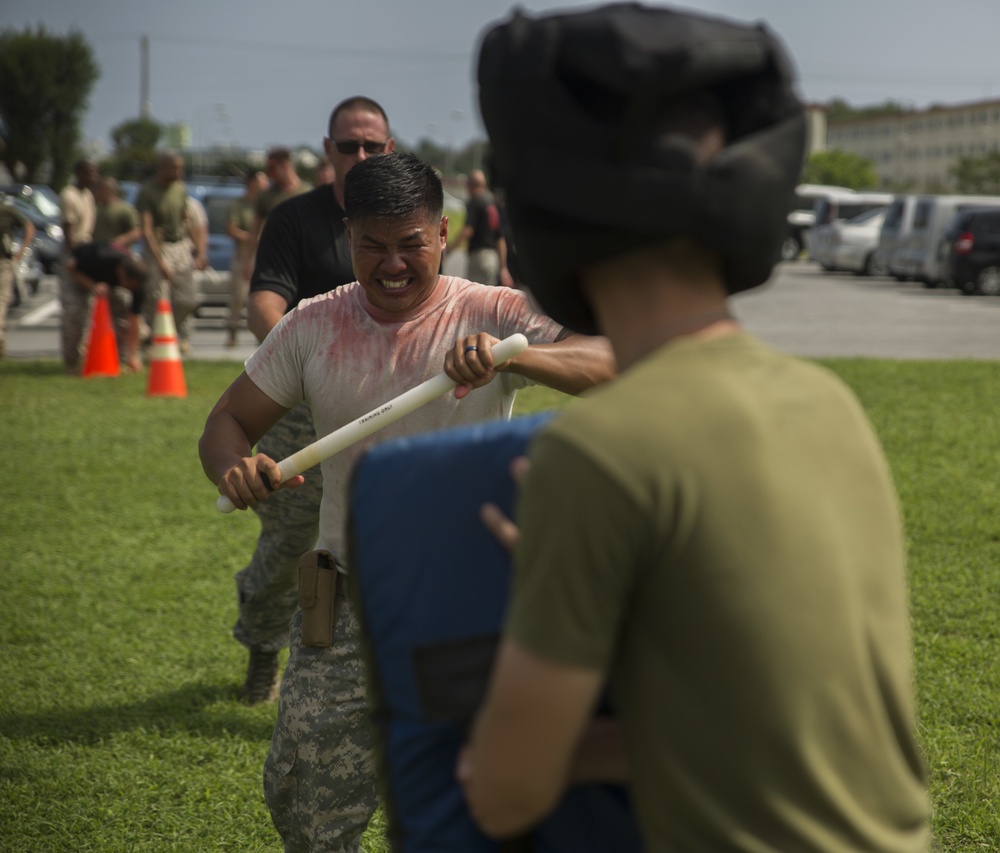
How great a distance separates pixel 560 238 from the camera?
146cm

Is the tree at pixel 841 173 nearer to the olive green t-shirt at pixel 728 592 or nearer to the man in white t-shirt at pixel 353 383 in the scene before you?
the man in white t-shirt at pixel 353 383

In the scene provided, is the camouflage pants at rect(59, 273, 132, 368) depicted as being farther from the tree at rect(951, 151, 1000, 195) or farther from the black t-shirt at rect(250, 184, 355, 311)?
the tree at rect(951, 151, 1000, 195)

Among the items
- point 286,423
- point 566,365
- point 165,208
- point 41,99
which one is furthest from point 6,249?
point 41,99

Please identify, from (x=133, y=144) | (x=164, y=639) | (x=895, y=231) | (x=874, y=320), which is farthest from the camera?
(x=133, y=144)

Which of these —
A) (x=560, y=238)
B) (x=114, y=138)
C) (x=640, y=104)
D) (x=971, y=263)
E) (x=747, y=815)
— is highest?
(x=640, y=104)

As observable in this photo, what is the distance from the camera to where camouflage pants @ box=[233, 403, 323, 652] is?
15.9 feet

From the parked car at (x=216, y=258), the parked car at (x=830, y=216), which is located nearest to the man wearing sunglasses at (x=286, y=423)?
the parked car at (x=216, y=258)

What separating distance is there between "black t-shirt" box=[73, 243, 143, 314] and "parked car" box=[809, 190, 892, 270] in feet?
80.6

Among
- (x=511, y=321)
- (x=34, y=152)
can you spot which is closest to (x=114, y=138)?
(x=34, y=152)

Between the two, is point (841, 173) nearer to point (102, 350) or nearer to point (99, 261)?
point (102, 350)

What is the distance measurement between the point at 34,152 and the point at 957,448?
60.4 metres

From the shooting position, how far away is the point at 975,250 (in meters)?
25.5

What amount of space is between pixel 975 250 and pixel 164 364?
18679 mm

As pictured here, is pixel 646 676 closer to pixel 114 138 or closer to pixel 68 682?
pixel 68 682
